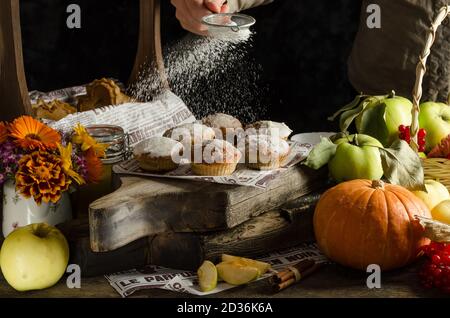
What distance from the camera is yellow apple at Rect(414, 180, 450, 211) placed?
1.74 meters

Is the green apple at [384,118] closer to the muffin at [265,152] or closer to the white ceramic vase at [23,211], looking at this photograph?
the muffin at [265,152]

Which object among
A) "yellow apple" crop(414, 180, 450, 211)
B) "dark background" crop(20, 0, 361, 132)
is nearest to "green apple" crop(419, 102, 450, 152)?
"yellow apple" crop(414, 180, 450, 211)

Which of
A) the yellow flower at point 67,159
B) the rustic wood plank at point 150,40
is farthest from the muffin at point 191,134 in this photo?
the rustic wood plank at point 150,40

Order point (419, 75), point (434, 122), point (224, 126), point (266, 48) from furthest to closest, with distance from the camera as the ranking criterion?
1. point (266, 48)
2. point (434, 122)
3. point (224, 126)
4. point (419, 75)

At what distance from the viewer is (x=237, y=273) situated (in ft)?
5.11

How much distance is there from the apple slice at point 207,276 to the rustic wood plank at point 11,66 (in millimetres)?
537

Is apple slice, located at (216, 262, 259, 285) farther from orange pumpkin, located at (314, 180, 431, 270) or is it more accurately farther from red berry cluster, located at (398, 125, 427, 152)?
red berry cluster, located at (398, 125, 427, 152)

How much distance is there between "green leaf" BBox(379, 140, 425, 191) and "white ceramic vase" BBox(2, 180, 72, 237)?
692 millimetres

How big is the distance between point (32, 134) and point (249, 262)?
0.51 meters

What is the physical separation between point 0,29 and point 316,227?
777 mm

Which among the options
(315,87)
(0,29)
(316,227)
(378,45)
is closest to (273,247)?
(316,227)

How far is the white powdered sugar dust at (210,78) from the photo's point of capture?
2.43 m

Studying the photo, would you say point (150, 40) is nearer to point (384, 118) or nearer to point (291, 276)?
point (384, 118)

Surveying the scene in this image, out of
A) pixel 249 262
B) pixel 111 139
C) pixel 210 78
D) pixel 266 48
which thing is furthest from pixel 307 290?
pixel 266 48
